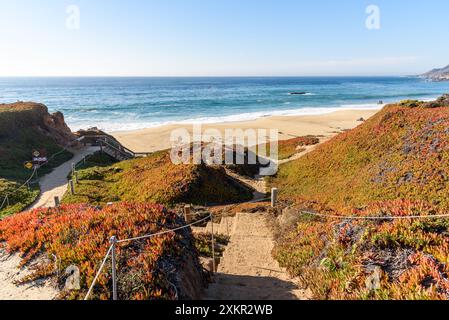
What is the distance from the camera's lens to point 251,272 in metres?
9.88

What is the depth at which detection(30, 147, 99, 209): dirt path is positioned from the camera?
59.3ft

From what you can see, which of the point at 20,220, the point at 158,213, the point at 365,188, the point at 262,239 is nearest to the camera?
the point at 158,213

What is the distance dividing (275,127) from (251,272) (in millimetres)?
43966

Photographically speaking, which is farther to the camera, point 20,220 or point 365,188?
point 365,188

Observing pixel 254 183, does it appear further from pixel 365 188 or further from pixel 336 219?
pixel 336 219

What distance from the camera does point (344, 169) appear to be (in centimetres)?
2053

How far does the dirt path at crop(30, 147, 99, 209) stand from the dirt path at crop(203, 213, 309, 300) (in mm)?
11318

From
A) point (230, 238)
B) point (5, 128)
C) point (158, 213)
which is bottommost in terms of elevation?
point (230, 238)

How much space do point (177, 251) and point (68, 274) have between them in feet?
8.12

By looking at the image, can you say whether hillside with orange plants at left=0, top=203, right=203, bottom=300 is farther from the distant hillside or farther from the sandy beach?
the sandy beach

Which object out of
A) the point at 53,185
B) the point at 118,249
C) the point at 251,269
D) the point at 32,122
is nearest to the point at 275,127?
the point at 32,122

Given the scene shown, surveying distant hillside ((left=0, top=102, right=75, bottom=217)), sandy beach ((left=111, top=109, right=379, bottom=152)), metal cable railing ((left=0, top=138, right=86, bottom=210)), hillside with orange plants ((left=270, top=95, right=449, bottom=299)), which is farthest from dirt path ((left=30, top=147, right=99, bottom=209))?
hillside with orange plants ((left=270, top=95, right=449, bottom=299))
